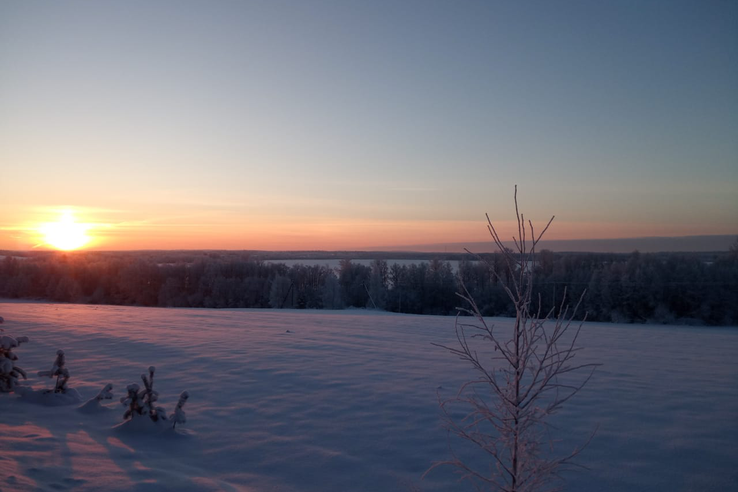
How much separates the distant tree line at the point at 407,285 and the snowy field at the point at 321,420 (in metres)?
2.17

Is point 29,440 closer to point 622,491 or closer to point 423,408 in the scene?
point 423,408

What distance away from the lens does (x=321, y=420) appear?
478cm

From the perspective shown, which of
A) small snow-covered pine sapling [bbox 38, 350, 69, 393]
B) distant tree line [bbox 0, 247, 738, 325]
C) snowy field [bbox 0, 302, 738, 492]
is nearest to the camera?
snowy field [bbox 0, 302, 738, 492]

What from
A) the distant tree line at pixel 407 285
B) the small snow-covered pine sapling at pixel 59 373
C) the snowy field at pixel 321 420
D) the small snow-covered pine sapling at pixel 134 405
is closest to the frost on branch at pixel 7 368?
the snowy field at pixel 321 420

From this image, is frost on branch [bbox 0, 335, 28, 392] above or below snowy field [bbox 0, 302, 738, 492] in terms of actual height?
above

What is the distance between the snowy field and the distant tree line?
217cm

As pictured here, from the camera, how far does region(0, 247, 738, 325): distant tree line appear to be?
2128 centimetres

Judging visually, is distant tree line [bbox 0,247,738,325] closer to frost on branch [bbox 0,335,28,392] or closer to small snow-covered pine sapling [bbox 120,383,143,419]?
small snow-covered pine sapling [bbox 120,383,143,419]

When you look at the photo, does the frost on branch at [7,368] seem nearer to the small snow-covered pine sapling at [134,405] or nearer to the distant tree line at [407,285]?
the small snow-covered pine sapling at [134,405]

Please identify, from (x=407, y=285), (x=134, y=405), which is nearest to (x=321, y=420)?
(x=134, y=405)

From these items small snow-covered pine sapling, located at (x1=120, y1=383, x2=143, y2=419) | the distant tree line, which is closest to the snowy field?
small snow-covered pine sapling, located at (x1=120, y1=383, x2=143, y2=419)

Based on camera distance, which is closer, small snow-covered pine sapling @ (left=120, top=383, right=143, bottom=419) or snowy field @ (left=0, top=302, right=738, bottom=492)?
snowy field @ (left=0, top=302, right=738, bottom=492)

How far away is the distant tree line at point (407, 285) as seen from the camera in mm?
21281

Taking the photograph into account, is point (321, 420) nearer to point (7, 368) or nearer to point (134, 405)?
point (134, 405)
